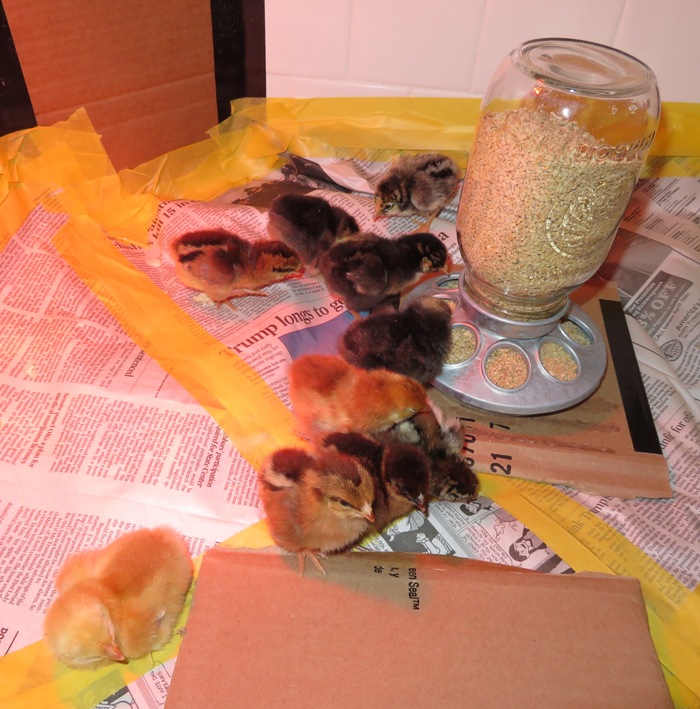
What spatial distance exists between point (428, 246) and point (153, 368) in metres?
0.59

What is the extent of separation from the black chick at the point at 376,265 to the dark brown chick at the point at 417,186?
9.6 inches

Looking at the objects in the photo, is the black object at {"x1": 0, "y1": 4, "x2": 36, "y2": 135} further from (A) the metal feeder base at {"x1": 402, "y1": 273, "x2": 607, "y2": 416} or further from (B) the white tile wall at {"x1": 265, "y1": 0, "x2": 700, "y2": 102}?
(A) the metal feeder base at {"x1": 402, "y1": 273, "x2": 607, "y2": 416}

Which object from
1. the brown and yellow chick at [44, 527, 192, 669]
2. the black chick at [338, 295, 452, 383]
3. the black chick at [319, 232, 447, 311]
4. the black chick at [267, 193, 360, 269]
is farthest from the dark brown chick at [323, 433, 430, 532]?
the black chick at [267, 193, 360, 269]

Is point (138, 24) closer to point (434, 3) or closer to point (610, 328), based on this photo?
point (434, 3)

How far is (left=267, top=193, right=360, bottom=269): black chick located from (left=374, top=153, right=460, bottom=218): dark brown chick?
16cm

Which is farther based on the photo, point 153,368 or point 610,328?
point 610,328

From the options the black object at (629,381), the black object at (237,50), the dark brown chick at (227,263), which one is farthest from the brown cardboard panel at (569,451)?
the black object at (237,50)

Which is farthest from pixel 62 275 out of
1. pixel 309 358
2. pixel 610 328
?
pixel 610 328

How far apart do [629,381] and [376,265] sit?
0.54 metres

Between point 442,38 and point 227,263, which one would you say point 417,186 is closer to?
point 442,38

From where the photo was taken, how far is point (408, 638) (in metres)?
0.80

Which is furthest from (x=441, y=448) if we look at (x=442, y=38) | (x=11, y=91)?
(x=11, y=91)

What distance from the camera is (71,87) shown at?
1.48m

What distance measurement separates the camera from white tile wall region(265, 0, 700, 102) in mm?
1437
